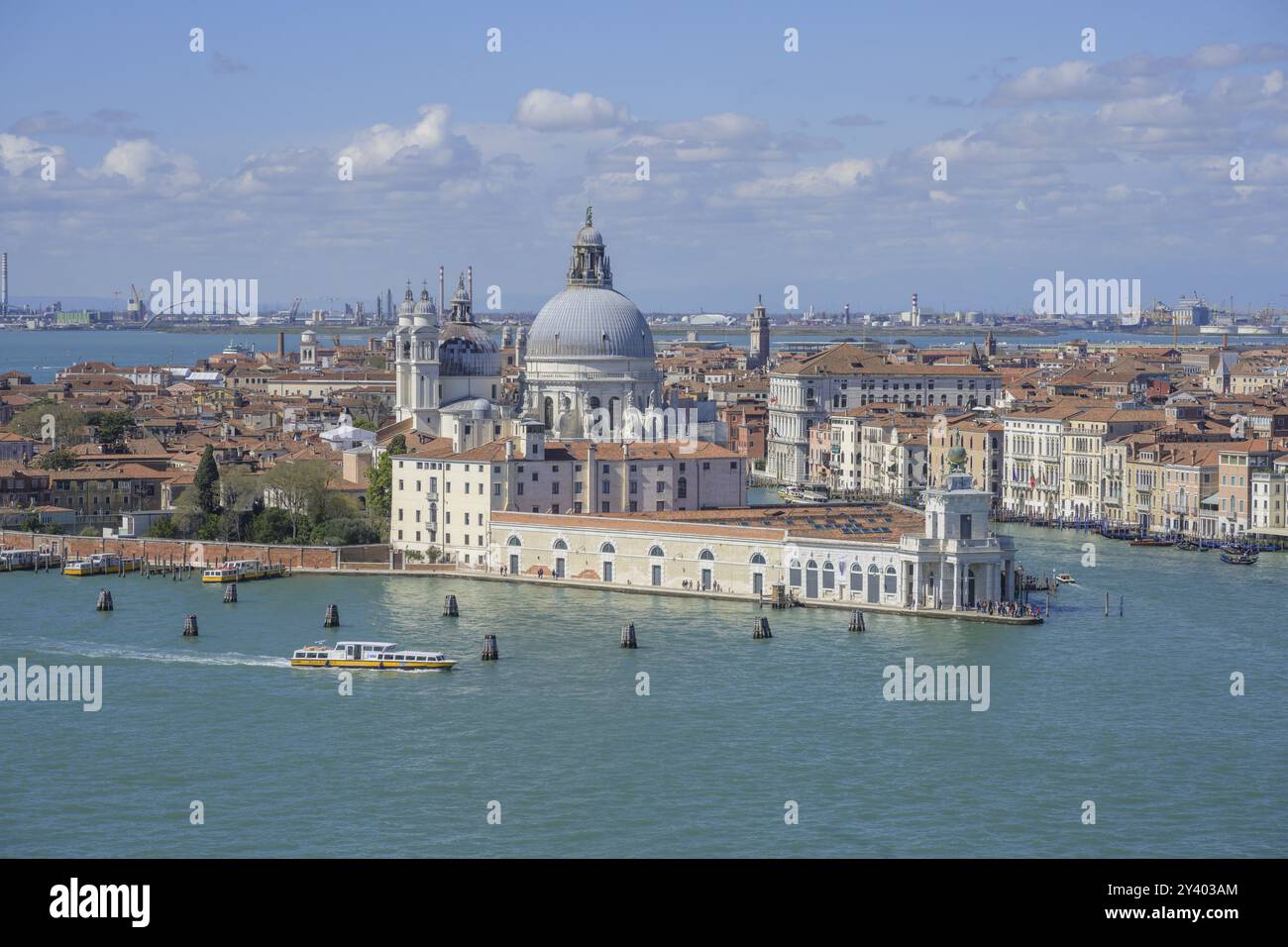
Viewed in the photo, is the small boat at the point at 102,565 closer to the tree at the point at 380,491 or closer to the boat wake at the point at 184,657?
the tree at the point at 380,491

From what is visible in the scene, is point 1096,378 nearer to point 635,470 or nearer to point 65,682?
point 635,470

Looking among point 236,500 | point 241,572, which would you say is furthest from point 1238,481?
point 241,572

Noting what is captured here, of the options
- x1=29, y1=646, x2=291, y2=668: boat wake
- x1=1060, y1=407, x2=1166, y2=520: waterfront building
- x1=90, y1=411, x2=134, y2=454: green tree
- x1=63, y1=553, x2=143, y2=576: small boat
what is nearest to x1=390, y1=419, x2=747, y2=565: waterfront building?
x1=63, y1=553, x2=143, y2=576: small boat

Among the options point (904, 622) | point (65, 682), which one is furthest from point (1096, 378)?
point (65, 682)

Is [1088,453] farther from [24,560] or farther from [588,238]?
[24,560]

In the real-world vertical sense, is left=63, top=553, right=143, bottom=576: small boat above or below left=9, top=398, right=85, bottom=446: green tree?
below

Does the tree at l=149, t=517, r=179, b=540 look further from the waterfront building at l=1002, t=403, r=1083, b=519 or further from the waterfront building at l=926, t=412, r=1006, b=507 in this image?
the waterfront building at l=926, t=412, r=1006, b=507
